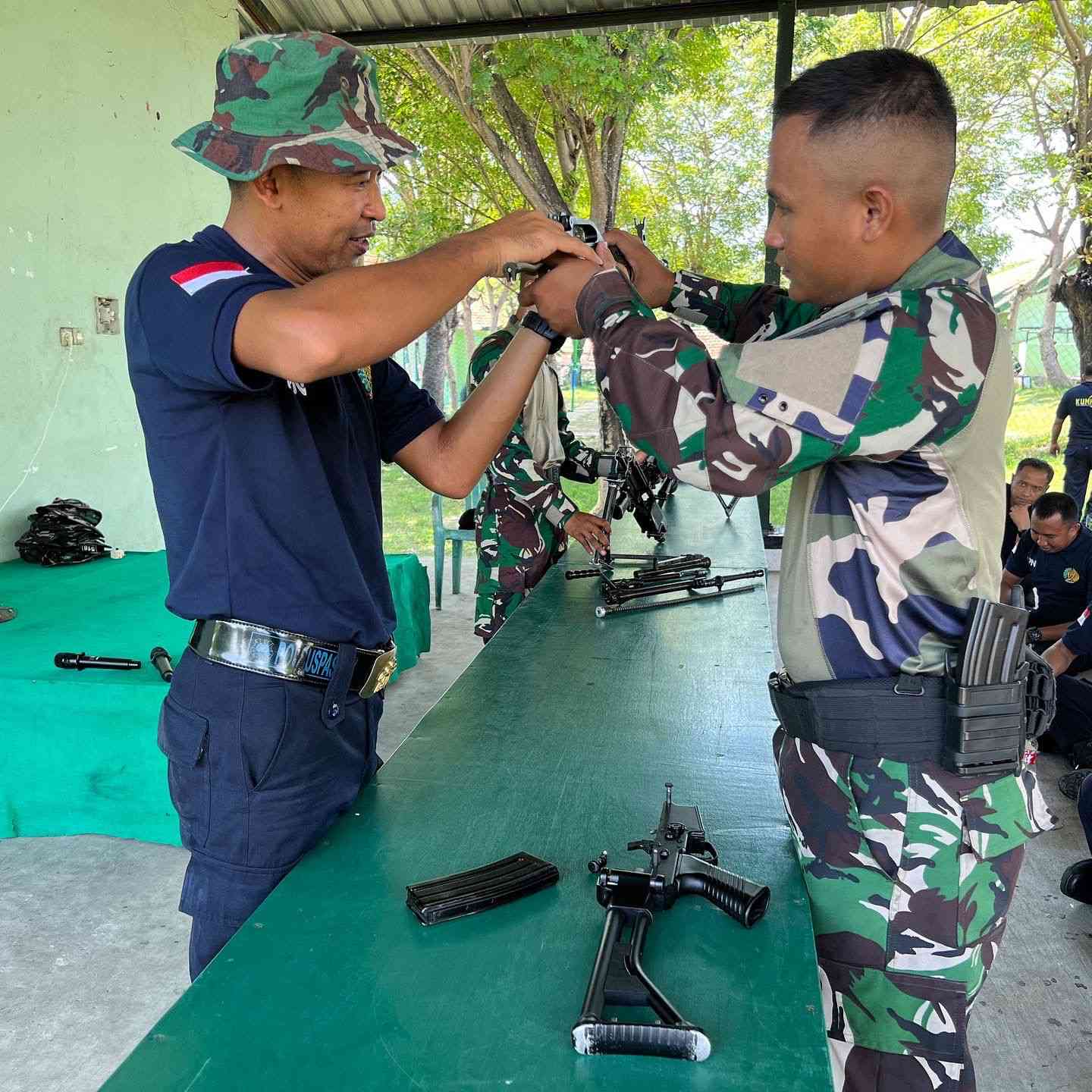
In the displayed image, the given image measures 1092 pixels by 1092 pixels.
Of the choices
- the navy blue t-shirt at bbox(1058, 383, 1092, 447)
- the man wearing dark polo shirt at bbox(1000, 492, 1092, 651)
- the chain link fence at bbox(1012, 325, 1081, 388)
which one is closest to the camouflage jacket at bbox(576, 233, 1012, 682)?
the man wearing dark polo shirt at bbox(1000, 492, 1092, 651)

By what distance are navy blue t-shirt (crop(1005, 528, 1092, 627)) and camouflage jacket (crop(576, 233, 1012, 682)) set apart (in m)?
4.12

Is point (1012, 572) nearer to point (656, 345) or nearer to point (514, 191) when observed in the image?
point (656, 345)

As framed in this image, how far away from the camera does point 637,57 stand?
8.55 meters

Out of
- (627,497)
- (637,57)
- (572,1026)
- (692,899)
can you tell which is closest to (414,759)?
(692,899)

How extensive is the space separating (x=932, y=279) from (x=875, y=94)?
27cm

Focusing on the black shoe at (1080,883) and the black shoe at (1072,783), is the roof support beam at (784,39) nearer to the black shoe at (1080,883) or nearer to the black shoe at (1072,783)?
the black shoe at (1072,783)

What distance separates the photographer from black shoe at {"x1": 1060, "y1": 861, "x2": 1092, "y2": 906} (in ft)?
11.0

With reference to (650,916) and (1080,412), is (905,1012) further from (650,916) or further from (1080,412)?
(1080,412)

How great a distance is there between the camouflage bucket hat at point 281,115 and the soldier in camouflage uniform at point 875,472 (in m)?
0.44

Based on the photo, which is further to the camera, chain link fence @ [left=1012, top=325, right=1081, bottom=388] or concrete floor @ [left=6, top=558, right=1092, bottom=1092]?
chain link fence @ [left=1012, top=325, right=1081, bottom=388]

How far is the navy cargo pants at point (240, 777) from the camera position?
1.53 m

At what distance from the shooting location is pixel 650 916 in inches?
55.5

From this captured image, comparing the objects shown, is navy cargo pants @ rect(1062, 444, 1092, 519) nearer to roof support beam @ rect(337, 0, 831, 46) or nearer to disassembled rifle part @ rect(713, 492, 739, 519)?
roof support beam @ rect(337, 0, 831, 46)

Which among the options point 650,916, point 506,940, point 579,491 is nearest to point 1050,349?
point 579,491
